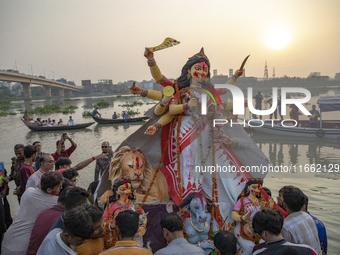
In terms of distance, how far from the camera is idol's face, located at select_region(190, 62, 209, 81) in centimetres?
441

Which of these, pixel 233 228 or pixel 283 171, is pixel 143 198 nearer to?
pixel 233 228

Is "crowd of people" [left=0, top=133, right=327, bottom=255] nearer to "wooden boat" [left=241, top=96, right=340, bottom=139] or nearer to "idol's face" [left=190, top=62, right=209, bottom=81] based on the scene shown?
"idol's face" [left=190, top=62, right=209, bottom=81]

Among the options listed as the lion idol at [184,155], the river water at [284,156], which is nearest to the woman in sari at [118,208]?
the lion idol at [184,155]

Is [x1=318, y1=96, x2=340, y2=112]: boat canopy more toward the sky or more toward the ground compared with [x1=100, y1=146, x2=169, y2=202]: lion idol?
Result: more toward the sky

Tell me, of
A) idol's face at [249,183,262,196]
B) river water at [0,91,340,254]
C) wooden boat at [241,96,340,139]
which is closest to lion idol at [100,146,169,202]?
idol's face at [249,183,262,196]

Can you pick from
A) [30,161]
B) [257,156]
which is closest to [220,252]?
[257,156]

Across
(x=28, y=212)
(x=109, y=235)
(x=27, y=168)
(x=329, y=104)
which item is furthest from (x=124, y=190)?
(x=329, y=104)

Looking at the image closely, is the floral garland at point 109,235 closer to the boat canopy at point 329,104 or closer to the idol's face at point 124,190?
the idol's face at point 124,190

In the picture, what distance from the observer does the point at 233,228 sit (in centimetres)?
367

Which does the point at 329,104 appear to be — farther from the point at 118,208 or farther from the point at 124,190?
the point at 118,208

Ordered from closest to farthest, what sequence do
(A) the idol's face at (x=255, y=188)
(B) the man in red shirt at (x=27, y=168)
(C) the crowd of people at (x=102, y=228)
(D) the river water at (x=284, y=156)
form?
(C) the crowd of people at (x=102, y=228) → (A) the idol's face at (x=255, y=188) → (B) the man in red shirt at (x=27, y=168) → (D) the river water at (x=284, y=156)

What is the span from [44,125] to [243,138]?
66.2 feet

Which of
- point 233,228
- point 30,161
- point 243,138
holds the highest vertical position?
point 243,138

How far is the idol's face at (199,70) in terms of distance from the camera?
14.5 feet
